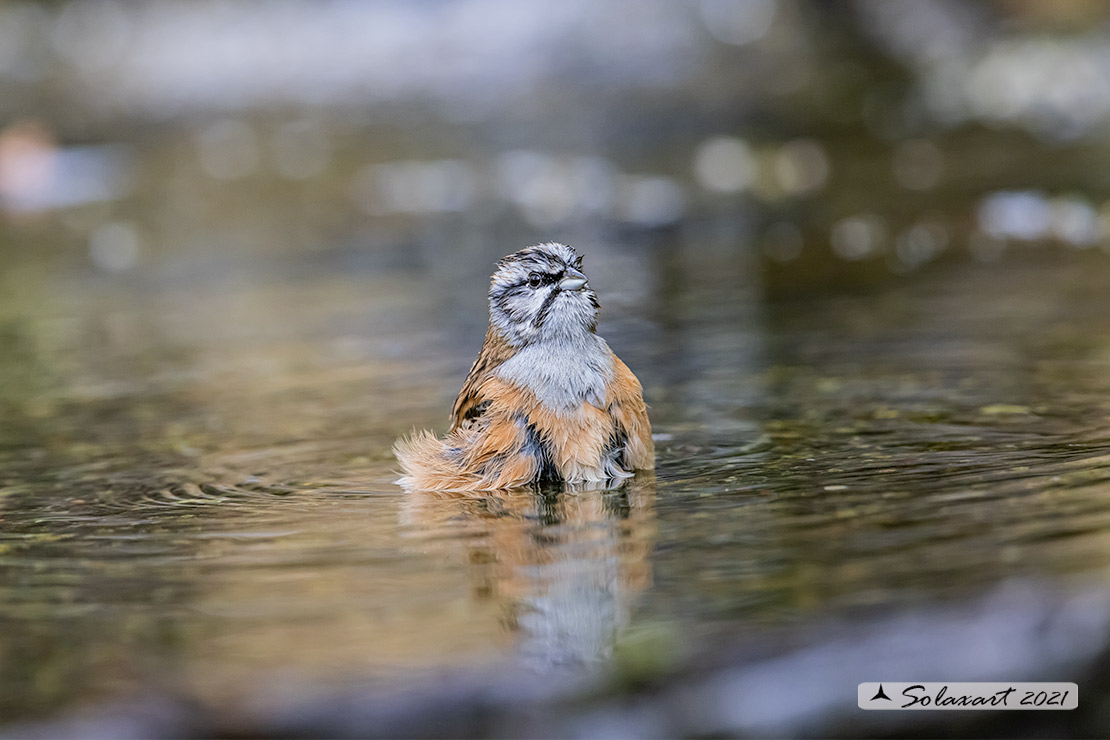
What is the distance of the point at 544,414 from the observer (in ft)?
15.6

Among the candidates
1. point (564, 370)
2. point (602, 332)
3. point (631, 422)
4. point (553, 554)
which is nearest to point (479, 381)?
point (564, 370)

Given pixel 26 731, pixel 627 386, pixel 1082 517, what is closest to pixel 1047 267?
pixel 627 386

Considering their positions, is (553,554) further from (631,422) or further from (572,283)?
(572,283)

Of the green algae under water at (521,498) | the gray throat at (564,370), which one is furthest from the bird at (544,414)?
the green algae under water at (521,498)

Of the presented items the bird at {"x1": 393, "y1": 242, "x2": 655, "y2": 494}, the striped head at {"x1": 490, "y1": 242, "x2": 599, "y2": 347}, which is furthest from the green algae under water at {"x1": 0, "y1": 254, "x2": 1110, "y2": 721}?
the striped head at {"x1": 490, "y1": 242, "x2": 599, "y2": 347}

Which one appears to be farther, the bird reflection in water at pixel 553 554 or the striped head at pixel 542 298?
the striped head at pixel 542 298

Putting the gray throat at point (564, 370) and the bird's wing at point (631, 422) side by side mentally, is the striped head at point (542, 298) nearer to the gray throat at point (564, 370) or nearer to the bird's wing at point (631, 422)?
the gray throat at point (564, 370)

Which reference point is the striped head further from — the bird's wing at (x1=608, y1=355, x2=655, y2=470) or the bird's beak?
the bird's wing at (x1=608, y1=355, x2=655, y2=470)

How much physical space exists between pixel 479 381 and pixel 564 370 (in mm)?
372

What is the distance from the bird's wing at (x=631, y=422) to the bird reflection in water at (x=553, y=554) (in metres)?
0.07

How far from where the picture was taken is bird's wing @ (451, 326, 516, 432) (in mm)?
4953

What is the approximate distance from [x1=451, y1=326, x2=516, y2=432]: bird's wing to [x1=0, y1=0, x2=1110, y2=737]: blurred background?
1.28 feet

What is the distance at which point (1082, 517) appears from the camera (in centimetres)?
361

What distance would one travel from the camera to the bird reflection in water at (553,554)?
3.18 m
